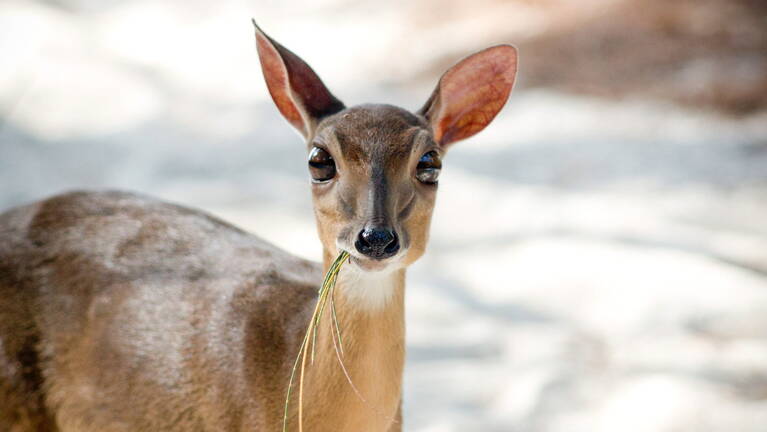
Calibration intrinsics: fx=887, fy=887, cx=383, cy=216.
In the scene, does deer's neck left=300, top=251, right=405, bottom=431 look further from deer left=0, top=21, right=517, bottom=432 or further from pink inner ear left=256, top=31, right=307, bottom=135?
pink inner ear left=256, top=31, right=307, bottom=135

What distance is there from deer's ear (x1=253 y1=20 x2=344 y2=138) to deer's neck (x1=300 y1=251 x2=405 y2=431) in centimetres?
44

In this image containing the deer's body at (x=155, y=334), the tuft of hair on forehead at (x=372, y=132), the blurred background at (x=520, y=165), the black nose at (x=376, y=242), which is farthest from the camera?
the blurred background at (x=520, y=165)

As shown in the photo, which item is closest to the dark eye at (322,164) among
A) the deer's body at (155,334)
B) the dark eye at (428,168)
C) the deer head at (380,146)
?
the deer head at (380,146)

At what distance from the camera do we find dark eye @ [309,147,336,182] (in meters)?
2.24

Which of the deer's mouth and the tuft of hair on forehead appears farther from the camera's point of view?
the tuft of hair on forehead

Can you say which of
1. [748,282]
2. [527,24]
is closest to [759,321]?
[748,282]

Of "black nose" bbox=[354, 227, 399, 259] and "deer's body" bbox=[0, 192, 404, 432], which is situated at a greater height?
"black nose" bbox=[354, 227, 399, 259]

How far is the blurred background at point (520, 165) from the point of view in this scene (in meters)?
3.70

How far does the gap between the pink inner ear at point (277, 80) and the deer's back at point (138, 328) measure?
1.48ft

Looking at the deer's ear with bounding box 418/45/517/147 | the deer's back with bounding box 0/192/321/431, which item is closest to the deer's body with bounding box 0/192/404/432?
the deer's back with bounding box 0/192/321/431

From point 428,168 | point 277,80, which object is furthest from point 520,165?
point 428,168

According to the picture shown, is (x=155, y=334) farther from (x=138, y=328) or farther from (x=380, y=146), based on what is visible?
(x=380, y=146)

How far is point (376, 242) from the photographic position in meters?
2.02

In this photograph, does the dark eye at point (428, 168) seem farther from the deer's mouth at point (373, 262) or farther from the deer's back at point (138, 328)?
the deer's back at point (138, 328)
